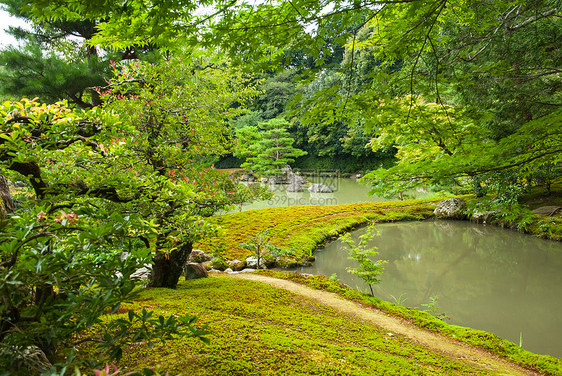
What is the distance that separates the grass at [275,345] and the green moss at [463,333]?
72cm

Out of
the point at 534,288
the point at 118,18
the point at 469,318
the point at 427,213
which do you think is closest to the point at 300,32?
the point at 118,18

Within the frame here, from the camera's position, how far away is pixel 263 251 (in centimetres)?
560

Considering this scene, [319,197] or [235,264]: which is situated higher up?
[319,197]

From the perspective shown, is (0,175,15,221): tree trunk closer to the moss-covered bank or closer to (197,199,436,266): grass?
the moss-covered bank

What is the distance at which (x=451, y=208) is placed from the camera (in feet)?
28.5

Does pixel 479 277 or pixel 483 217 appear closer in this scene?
pixel 479 277

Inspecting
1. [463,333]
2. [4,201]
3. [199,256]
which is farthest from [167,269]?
[463,333]

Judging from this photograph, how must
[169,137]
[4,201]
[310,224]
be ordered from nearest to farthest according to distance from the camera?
[4,201], [169,137], [310,224]

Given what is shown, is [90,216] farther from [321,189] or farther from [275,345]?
[321,189]

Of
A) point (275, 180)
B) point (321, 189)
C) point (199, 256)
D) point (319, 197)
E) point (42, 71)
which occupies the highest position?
point (42, 71)

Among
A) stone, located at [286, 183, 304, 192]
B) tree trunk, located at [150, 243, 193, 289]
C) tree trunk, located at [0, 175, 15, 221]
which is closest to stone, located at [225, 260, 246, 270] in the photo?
tree trunk, located at [150, 243, 193, 289]

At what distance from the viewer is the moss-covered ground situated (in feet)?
3.99

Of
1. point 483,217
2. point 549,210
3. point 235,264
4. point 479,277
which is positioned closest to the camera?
point 479,277

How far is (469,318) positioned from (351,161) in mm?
17920
